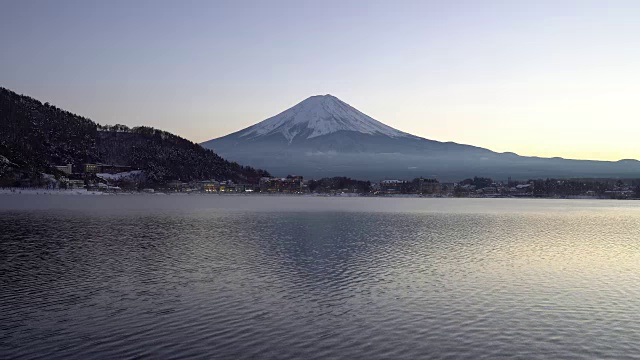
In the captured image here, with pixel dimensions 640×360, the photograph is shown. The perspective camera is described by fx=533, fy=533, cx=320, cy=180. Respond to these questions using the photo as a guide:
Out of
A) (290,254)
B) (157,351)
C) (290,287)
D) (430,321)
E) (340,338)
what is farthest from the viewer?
(290,254)

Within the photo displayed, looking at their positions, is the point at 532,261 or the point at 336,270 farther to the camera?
the point at 532,261

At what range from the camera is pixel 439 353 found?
1681 cm

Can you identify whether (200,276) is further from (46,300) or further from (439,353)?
(439,353)

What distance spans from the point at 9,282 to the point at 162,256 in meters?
12.0

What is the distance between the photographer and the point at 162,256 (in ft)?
125

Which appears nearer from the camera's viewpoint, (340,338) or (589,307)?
(340,338)

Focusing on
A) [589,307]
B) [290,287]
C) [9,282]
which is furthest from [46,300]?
[589,307]

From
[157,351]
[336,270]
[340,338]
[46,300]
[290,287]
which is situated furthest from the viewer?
[336,270]

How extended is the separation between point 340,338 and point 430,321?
4.45m

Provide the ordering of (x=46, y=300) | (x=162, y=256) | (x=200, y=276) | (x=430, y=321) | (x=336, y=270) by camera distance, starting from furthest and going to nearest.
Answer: (x=162, y=256) → (x=336, y=270) → (x=200, y=276) → (x=46, y=300) → (x=430, y=321)

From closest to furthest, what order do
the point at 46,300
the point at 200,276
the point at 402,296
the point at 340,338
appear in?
the point at 340,338 → the point at 46,300 → the point at 402,296 → the point at 200,276

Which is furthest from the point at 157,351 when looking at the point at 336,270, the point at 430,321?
the point at 336,270

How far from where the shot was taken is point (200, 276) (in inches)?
1183

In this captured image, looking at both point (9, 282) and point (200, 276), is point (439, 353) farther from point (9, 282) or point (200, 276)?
point (9, 282)
